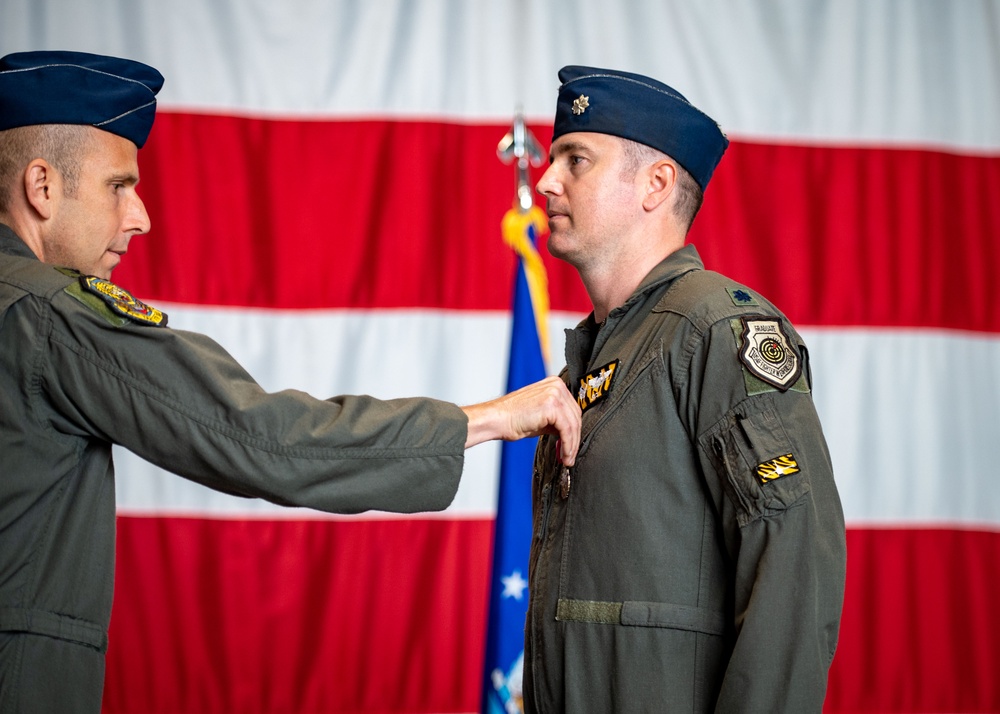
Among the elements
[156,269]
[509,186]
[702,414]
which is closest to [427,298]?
[509,186]

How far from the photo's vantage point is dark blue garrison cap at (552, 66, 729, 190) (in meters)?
1.77

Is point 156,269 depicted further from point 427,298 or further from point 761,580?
point 761,580

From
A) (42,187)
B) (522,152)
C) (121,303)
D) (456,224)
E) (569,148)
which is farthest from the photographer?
(456,224)

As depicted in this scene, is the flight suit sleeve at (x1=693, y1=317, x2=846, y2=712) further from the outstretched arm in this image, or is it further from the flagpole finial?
the flagpole finial

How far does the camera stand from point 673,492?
4.91 ft

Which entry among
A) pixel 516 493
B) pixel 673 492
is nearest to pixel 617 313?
pixel 673 492

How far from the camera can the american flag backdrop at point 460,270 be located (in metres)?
2.88

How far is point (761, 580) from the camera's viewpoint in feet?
4.43

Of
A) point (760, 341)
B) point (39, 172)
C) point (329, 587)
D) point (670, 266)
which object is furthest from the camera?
point (329, 587)

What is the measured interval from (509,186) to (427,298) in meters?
0.39

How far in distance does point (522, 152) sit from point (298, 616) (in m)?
1.39

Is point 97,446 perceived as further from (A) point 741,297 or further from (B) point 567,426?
(A) point 741,297

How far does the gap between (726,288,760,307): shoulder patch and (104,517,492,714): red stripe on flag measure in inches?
59.2

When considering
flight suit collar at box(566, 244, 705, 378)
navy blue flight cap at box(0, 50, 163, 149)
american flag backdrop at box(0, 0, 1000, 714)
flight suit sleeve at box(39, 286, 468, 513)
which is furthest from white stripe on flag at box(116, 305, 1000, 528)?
flight suit sleeve at box(39, 286, 468, 513)
